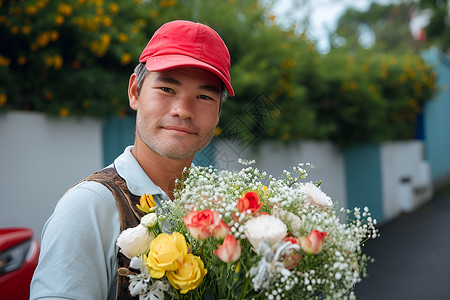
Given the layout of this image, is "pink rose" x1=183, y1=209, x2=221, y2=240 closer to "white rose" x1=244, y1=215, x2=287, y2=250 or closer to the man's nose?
"white rose" x1=244, y1=215, x2=287, y2=250

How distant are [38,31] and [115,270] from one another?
2990 mm

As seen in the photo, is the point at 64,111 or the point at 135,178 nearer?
the point at 135,178

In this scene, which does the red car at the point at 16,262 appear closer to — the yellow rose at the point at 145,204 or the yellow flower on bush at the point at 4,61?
the yellow flower on bush at the point at 4,61

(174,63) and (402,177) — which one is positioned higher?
(402,177)

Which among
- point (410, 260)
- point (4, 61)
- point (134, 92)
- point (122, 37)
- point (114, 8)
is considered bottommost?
point (410, 260)

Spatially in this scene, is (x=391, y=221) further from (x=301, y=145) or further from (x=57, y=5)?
(x=57, y=5)

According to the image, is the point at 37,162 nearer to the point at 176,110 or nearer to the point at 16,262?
the point at 16,262

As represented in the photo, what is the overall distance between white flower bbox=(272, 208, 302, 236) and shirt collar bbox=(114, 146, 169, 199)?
1.70 feet

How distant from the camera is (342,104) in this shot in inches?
301

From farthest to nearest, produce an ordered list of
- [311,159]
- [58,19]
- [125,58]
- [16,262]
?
1. [311,159]
2. [125,58]
3. [58,19]
4. [16,262]

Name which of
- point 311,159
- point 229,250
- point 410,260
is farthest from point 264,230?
point 410,260

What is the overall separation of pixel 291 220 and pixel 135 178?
611mm

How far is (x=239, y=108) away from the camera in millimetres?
4469

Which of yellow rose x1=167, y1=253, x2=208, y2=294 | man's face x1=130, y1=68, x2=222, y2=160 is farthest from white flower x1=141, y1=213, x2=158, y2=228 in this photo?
man's face x1=130, y1=68, x2=222, y2=160
